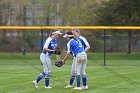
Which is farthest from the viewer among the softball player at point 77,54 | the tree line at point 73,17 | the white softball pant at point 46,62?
the tree line at point 73,17

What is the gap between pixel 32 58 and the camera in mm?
35719

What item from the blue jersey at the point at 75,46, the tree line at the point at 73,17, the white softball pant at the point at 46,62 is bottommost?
the white softball pant at the point at 46,62

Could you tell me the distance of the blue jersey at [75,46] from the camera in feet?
48.8

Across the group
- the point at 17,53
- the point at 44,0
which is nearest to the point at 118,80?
the point at 17,53

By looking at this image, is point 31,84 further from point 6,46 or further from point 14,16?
point 14,16

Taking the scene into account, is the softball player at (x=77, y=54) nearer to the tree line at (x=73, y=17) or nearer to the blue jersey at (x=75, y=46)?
the blue jersey at (x=75, y=46)

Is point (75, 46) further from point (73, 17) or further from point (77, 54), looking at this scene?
point (73, 17)

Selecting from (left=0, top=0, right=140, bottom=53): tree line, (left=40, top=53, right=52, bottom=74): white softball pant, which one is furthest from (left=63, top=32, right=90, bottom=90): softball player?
(left=0, top=0, right=140, bottom=53): tree line

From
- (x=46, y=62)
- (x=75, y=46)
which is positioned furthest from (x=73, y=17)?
(x=75, y=46)

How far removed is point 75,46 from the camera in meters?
14.9

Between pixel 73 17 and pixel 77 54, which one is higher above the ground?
pixel 73 17

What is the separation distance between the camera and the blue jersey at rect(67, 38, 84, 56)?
14875 mm

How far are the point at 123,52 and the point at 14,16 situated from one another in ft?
68.2

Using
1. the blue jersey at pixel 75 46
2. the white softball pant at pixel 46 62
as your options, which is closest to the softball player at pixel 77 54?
the blue jersey at pixel 75 46
